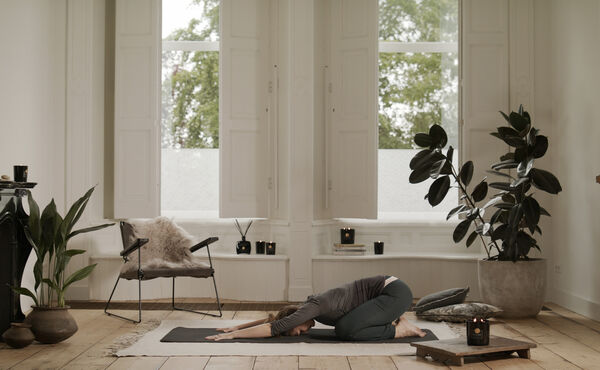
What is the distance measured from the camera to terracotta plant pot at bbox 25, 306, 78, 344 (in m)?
4.48

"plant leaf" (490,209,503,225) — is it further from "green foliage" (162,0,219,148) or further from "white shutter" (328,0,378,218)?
"green foliage" (162,0,219,148)

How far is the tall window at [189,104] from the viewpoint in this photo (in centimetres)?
727

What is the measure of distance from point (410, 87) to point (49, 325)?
170 inches

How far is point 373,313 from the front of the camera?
4.55 metres

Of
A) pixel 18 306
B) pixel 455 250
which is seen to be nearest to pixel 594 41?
pixel 455 250

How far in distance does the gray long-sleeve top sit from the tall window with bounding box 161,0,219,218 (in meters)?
2.88

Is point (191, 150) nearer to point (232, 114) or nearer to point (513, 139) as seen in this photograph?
point (232, 114)

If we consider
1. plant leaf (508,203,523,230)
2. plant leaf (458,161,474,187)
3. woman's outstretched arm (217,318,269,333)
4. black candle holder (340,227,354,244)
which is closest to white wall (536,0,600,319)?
plant leaf (508,203,523,230)

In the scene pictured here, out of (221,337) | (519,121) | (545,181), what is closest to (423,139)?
(519,121)

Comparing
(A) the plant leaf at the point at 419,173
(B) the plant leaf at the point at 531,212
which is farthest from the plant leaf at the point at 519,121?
(A) the plant leaf at the point at 419,173

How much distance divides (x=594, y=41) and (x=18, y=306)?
4677mm

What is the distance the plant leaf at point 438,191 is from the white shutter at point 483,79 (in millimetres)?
875

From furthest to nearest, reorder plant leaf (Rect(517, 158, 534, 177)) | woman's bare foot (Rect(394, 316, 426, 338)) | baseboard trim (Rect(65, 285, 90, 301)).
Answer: baseboard trim (Rect(65, 285, 90, 301))
plant leaf (Rect(517, 158, 534, 177))
woman's bare foot (Rect(394, 316, 426, 338))

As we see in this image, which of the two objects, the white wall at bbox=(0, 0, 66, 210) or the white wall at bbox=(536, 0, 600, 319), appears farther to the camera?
the white wall at bbox=(536, 0, 600, 319)
